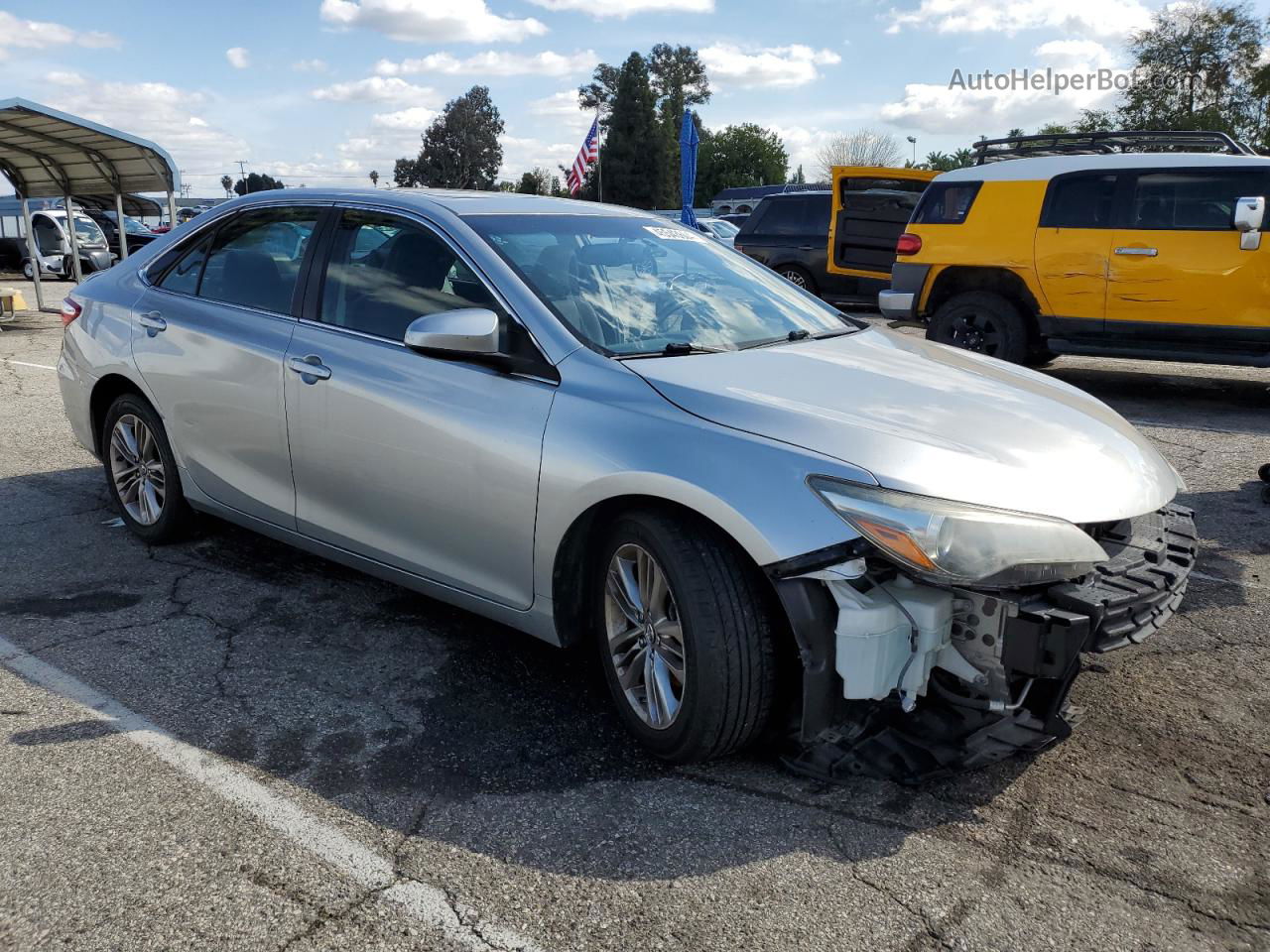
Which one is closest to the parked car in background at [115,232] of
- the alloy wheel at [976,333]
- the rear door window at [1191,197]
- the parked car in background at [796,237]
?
the parked car in background at [796,237]

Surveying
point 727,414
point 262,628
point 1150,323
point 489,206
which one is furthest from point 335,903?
point 1150,323

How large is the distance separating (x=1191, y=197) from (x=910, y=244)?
228 cm

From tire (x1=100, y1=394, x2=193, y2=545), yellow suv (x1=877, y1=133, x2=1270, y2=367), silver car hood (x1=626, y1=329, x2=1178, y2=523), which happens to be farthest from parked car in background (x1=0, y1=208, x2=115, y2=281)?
silver car hood (x1=626, y1=329, x2=1178, y2=523)

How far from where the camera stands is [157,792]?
285cm

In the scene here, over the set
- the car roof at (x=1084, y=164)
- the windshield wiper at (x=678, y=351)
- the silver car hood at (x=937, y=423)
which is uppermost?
the car roof at (x=1084, y=164)

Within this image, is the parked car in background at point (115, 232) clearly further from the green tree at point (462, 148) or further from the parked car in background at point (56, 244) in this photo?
the green tree at point (462, 148)

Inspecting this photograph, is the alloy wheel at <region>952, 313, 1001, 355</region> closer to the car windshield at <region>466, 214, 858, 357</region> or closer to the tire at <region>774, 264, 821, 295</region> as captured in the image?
the car windshield at <region>466, 214, 858, 357</region>

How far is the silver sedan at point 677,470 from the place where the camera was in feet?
8.59

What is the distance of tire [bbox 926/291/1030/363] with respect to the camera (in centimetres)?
901

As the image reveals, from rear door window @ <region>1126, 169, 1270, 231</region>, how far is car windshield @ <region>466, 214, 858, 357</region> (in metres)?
5.38

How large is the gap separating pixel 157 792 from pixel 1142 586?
Answer: 104 inches

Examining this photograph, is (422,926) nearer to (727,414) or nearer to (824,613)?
(824,613)

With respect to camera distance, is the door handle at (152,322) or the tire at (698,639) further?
the door handle at (152,322)

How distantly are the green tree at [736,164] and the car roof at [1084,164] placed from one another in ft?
265
